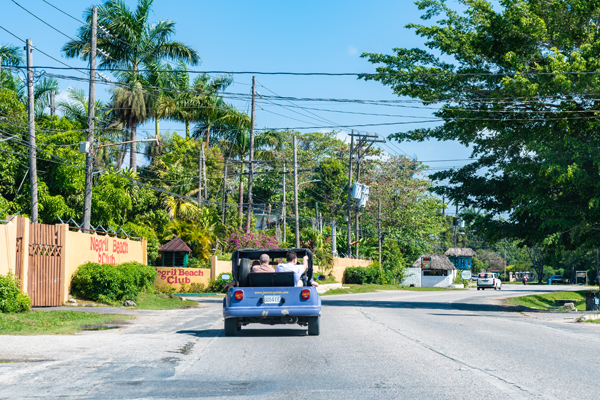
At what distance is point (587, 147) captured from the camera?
86.1 feet

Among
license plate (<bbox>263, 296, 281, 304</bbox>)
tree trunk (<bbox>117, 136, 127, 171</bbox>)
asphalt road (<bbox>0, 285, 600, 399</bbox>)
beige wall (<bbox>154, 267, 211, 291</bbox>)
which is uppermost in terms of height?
tree trunk (<bbox>117, 136, 127, 171</bbox>)

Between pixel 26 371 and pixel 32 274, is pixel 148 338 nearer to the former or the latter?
pixel 26 371

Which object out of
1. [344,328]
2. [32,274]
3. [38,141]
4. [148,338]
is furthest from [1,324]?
[38,141]

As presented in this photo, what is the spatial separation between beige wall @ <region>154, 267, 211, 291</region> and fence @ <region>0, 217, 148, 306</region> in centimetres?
1307

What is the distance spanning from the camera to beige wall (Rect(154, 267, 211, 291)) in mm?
38844

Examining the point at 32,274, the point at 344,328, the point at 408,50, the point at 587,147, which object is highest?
the point at 408,50

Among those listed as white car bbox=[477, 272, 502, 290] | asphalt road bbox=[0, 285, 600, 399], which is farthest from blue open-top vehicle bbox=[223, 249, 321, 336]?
white car bbox=[477, 272, 502, 290]

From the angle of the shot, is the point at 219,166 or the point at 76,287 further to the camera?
the point at 219,166

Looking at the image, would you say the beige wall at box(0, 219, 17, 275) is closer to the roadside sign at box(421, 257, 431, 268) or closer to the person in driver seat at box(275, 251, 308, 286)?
the person in driver seat at box(275, 251, 308, 286)

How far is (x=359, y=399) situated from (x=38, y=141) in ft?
97.9

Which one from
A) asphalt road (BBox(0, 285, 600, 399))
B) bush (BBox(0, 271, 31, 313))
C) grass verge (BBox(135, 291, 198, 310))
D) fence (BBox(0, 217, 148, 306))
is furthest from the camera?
grass verge (BBox(135, 291, 198, 310))

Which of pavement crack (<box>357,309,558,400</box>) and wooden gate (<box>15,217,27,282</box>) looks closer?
pavement crack (<box>357,309,558,400</box>)

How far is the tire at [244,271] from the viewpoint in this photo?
1387 cm

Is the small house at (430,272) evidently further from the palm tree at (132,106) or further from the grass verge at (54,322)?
the grass verge at (54,322)
